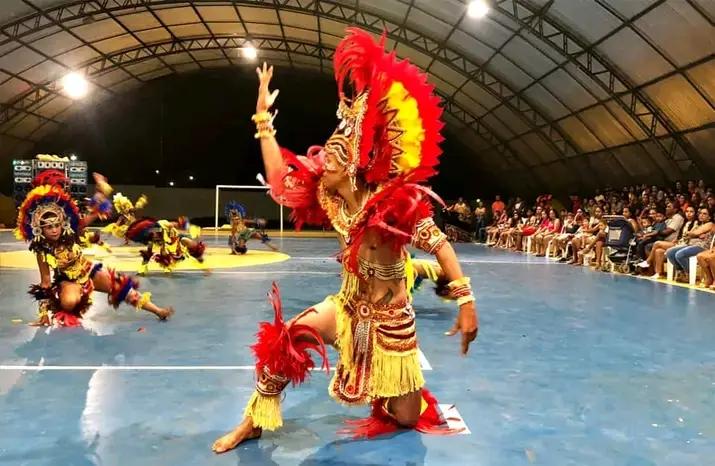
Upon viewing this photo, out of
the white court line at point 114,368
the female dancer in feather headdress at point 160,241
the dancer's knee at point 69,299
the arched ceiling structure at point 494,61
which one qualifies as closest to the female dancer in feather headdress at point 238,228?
the female dancer in feather headdress at point 160,241

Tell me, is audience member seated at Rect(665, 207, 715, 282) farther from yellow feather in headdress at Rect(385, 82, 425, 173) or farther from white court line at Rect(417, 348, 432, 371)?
yellow feather in headdress at Rect(385, 82, 425, 173)

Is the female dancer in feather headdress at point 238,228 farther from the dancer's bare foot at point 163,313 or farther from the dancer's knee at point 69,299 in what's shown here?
the dancer's knee at point 69,299

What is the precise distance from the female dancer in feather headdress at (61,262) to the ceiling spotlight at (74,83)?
54.8 feet

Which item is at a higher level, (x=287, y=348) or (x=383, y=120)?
(x=383, y=120)

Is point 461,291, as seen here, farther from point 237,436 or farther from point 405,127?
point 237,436

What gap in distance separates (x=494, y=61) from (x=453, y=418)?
604 inches

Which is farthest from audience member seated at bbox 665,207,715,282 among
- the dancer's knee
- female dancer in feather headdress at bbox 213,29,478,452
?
the dancer's knee

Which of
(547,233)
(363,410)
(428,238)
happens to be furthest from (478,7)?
(428,238)

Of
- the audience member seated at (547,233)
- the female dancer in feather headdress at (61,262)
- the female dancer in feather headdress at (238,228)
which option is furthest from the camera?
the audience member seated at (547,233)

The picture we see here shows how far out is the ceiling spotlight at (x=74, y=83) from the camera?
65.5 ft

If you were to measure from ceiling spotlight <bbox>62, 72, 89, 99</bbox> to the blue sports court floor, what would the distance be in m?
15.4

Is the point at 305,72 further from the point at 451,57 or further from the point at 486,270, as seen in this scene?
the point at 486,270

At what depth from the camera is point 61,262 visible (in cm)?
507

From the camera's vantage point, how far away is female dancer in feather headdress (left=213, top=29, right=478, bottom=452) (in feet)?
8.83
